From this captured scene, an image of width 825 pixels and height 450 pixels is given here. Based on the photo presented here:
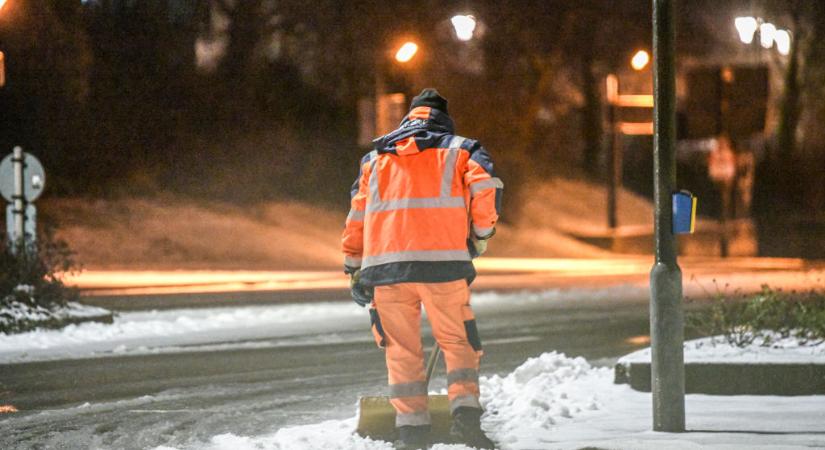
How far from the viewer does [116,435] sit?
30.2 ft

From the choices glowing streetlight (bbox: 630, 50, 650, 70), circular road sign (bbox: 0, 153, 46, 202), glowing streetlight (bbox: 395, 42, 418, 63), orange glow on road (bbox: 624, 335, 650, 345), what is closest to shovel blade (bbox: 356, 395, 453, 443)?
orange glow on road (bbox: 624, 335, 650, 345)

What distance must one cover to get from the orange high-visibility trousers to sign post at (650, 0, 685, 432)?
1078 mm

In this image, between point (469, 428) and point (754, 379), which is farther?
point (754, 379)

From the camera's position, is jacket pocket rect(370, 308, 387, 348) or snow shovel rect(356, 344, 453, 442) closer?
jacket pocket rect(370, 308, 387, 348)

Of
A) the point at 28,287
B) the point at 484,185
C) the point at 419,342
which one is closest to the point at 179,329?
the point at 28,287

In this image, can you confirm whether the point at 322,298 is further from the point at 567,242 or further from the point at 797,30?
the point at 797,30

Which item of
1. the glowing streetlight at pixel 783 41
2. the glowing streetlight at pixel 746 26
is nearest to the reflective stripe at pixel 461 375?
the glowing streetlight at pixel 746 26

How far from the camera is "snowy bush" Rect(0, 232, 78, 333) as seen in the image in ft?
52.1

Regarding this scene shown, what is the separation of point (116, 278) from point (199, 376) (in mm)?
15263

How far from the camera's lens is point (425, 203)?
25.2 feet

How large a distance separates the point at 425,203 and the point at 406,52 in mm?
16161

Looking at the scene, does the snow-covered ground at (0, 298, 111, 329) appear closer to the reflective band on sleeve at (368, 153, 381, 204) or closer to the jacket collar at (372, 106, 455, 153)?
the reflective band on sleeve at (368, 153, 381, 204)

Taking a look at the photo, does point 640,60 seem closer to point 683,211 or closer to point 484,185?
point 683,211

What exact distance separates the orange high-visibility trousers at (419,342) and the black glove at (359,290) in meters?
0.15
